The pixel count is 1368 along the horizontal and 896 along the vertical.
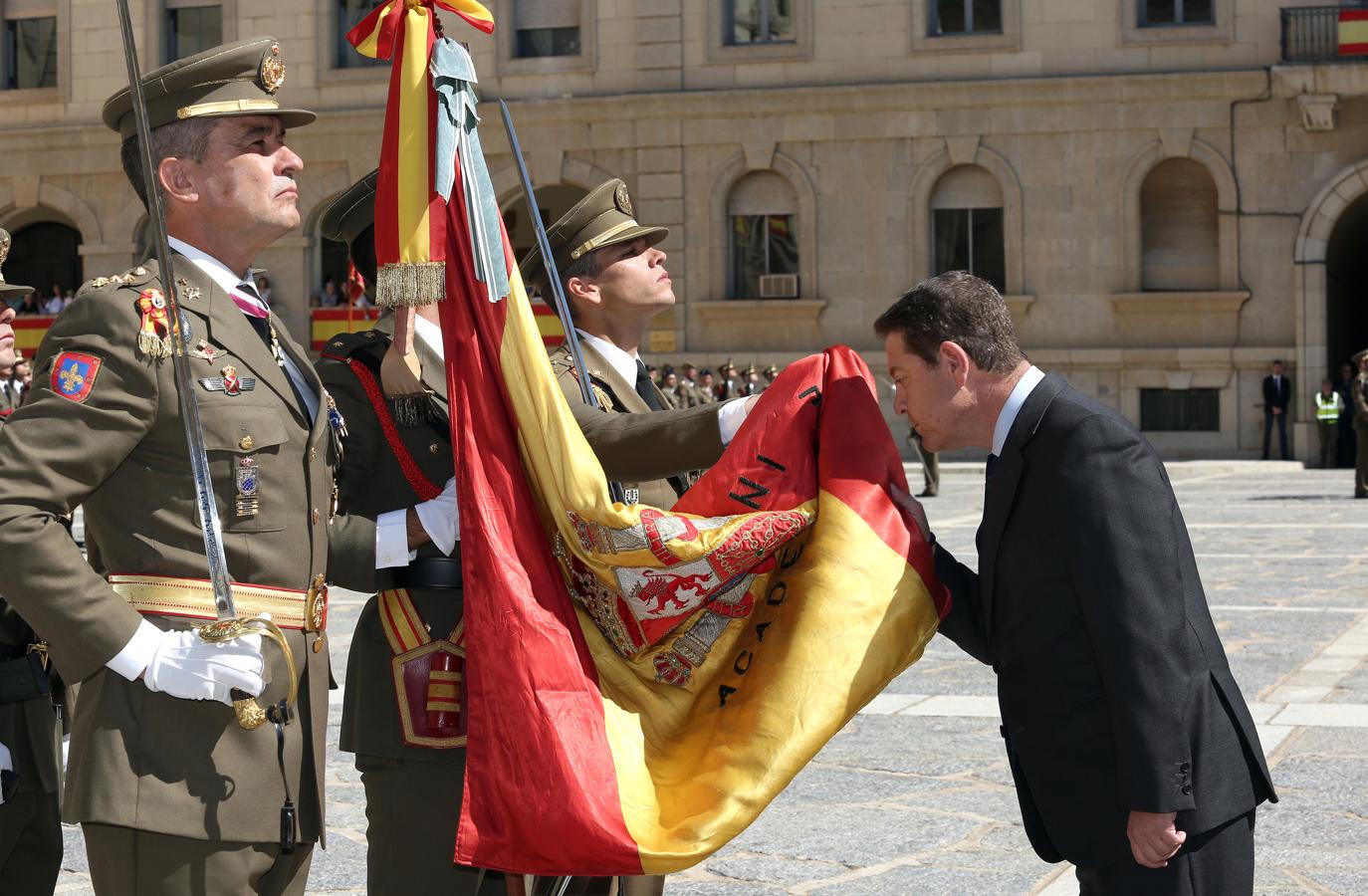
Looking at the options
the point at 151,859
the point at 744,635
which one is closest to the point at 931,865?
the point at 744,635

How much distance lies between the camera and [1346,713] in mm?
8023

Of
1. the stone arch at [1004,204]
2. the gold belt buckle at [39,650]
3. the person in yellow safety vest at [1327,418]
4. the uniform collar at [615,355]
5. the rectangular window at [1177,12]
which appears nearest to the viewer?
the gold belt buckle at [39,650]

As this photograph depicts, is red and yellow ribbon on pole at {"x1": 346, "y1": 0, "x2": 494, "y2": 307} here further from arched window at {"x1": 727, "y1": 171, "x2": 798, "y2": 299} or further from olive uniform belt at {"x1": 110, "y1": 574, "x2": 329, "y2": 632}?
arched window at {"x1": 727, "y1": 171, "x2": 798, "y2": 299}

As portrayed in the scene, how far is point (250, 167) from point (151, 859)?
1.40 metres

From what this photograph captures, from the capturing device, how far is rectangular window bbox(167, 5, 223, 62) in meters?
35.1

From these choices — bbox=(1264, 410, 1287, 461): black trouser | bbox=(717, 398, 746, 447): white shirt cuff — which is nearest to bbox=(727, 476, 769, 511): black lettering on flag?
bbox=(717, 398, 746, 447): white shirt cuff

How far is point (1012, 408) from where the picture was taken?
3.79 metres

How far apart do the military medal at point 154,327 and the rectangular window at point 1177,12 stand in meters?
29.4

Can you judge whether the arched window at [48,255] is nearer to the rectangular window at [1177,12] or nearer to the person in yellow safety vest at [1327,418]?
the rectangular window at [1177,12]

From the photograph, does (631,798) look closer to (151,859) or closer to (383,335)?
(151,859)

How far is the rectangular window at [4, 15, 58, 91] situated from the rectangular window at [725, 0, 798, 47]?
45.3 ft

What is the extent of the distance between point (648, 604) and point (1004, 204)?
28406mm

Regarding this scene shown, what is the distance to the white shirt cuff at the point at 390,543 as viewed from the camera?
4039 mm

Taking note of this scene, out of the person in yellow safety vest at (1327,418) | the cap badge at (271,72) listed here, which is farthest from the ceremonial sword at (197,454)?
the person in yellow safety vest at (1327,418)
